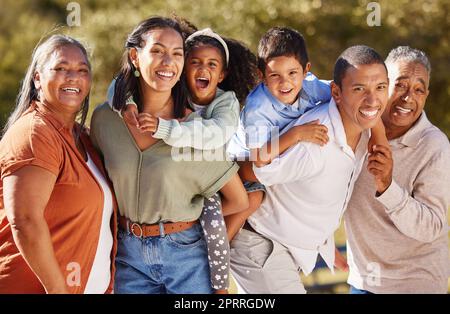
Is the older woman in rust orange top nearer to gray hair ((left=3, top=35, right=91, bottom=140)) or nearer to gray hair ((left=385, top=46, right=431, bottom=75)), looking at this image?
gray hair ((left=3, top=35, right=91, bottom=140))

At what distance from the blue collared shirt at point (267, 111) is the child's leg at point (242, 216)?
0.82ft

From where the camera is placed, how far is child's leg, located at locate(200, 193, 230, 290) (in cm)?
371

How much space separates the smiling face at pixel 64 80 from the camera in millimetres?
3461

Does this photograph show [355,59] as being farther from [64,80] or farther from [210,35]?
[64,80]

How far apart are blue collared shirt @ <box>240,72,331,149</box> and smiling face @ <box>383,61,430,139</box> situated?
0.33m

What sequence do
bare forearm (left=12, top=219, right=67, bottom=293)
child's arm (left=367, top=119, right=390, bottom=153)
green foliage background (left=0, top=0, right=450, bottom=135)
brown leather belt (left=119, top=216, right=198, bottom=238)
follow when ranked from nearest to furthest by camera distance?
1. bare forearm (left=12, top=219, right=67, bottom=293)
2. brown leather belt (left=119, top=216, right=198, bottom=238)
3. child's arm (left=367, top=119, right=390, bottom=153)
4. green foliage background (left=0, top=0, right=450, bottom=135)

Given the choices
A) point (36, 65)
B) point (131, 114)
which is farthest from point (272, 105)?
point (36, 65)

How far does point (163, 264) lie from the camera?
11.9ft

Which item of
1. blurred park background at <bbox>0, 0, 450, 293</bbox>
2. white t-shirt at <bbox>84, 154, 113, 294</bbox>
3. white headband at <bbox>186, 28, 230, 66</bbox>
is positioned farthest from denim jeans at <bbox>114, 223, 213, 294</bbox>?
blurred park background at <bbox>0, 0, 450, 293</bbox>

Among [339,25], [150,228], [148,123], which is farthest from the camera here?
[339,25]

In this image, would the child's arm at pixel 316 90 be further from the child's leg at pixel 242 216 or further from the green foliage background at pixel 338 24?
the green foliage background at pixel 338 24

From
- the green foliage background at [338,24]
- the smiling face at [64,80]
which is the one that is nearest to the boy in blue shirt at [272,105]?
the smiling face at [64,80]

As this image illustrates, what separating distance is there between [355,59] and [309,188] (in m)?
0.66

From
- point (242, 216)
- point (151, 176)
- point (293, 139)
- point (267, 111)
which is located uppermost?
point (267, 111)
